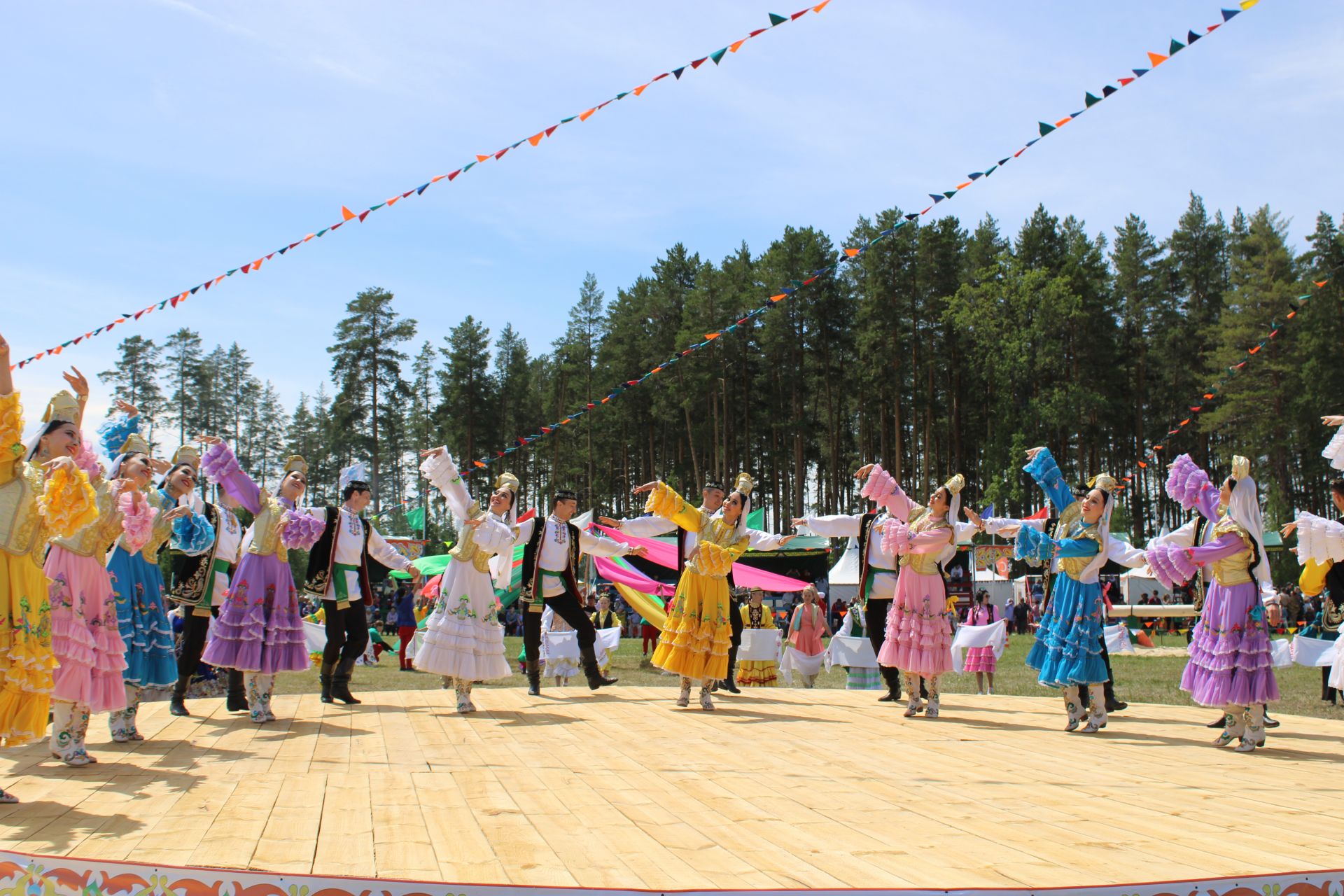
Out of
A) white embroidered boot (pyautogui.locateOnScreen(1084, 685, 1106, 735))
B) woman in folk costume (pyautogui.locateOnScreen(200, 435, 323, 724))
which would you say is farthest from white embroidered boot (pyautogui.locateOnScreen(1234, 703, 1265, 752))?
woman in folk costume (pyautogui.locateOnScreen(200, 435, 323, 724))

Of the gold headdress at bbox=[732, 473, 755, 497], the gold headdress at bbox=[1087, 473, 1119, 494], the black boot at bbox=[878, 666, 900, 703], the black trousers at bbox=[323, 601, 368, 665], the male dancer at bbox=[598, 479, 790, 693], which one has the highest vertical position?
the gold headdress at bbox=[732, 473, 755, 497]

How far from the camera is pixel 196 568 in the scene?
24.9 ft

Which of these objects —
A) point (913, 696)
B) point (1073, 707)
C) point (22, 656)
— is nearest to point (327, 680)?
point (22, 656)

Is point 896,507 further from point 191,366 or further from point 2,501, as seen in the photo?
point 191,366

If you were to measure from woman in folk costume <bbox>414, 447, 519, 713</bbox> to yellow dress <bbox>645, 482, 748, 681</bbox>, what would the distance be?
1289mm

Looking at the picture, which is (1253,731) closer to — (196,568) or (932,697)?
(932,697)

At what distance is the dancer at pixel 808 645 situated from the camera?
Answer: 13.6m

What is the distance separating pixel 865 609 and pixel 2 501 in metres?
7.38

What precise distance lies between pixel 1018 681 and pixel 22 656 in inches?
489

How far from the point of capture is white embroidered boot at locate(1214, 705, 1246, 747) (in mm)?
6562

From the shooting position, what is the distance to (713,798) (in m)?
4.55

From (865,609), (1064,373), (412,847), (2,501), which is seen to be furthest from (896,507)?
(1064,373)

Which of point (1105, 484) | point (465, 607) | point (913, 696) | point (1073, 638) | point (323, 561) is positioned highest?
point (1105, 484)

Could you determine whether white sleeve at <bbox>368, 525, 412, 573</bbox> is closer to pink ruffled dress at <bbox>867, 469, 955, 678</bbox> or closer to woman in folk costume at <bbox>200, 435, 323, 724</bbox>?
woman in folk costume at <bbox>200, 435, 323, 724</bbox>
